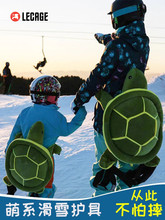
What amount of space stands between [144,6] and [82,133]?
3.34m

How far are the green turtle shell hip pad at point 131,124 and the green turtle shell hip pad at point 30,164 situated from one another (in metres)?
0.55

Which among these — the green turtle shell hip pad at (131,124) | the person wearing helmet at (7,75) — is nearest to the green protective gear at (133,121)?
the green turtle shell hip pad at (131,124)

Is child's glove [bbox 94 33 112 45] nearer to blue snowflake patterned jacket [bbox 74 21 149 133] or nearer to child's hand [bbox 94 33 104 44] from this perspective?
child's hand [bbox 94 33 104 44]


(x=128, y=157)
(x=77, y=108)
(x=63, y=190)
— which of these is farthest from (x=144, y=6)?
(x=63, y=190)

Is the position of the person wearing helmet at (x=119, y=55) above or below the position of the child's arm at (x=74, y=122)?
above

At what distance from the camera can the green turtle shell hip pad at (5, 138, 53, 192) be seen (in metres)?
2.29

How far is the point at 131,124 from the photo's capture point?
2.05 metres

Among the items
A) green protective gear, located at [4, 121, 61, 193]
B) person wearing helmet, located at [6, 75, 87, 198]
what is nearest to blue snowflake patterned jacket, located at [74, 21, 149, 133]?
person wearing helmet, located at [6, 75, 87, 198]

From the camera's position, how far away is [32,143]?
2.27 m

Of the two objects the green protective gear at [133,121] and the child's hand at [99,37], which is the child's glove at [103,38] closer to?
the child's hand at [99,37]

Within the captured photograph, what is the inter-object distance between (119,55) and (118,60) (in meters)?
0.04

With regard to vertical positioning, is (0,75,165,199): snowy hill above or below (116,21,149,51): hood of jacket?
below

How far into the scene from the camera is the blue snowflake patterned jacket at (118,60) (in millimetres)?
2166

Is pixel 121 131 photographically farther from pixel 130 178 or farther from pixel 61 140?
pixel 61 140
